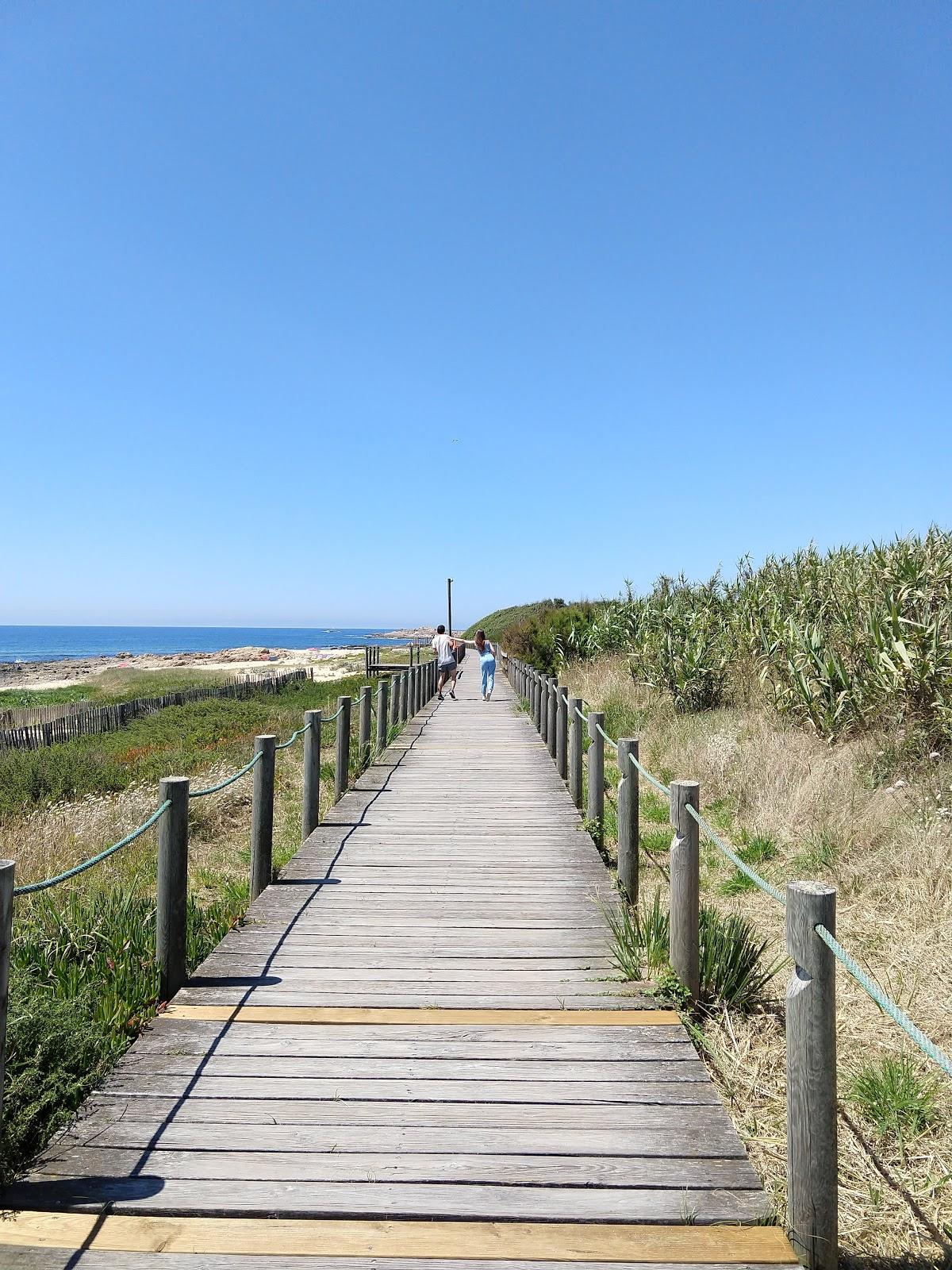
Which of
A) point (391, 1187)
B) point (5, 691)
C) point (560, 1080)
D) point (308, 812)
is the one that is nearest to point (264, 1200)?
point (391, 1187)

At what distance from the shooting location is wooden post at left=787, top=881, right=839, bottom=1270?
101 inches

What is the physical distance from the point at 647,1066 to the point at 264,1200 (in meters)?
1.75

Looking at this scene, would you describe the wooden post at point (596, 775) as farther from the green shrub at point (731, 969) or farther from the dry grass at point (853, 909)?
the green shrub at point (731, 969)

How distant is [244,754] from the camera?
15.0m

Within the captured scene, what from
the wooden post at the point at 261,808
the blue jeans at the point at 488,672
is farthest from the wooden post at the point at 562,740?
the blue jeans at the point at 488,672

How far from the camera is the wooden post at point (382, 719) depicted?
41.5ft

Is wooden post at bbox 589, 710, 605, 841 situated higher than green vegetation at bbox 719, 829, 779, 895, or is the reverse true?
wooden post at bbox 589, 710, 605, 841

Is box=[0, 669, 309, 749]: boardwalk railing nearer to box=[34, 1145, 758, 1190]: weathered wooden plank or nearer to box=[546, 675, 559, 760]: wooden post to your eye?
box=[546, 675, 559, 760]: wooden post

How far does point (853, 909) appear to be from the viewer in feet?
19.1

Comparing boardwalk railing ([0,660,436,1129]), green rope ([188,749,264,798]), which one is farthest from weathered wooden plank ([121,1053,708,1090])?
green rope ([188,749,264,798])

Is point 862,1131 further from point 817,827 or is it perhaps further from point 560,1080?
point 817,827

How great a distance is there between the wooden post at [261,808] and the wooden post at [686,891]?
3055 millimetres

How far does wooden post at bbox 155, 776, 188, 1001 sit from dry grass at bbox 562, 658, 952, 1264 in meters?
2.87

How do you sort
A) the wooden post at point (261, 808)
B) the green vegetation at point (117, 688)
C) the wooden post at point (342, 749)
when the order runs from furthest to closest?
the green vegetation at point (117, 688) → the wooden post at point (342, 749) → the wooden post at point (261, 808)
